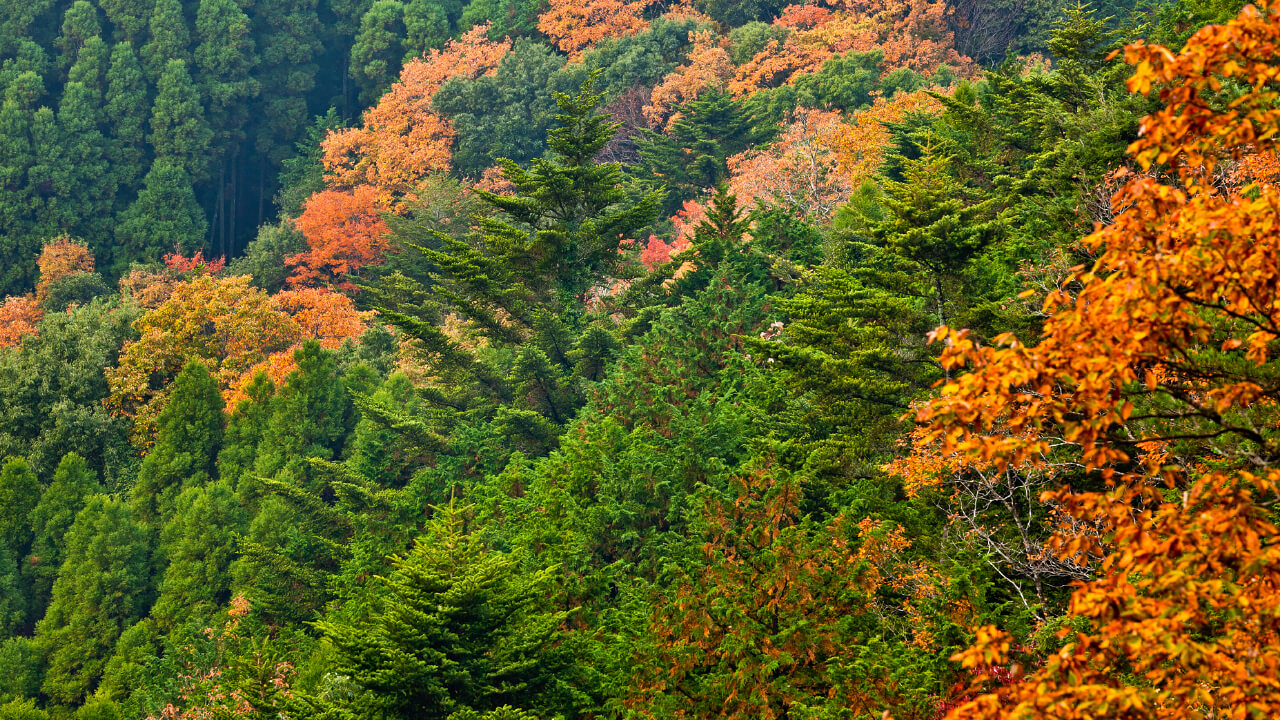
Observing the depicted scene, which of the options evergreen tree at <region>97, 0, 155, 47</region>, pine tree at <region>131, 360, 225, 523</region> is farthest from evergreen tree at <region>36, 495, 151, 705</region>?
evergreen tree at <region>97, 0, 155, 47</region>

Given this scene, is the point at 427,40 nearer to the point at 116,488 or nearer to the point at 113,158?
the point at 113,158

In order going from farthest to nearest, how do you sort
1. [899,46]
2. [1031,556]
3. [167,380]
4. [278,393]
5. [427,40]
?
[427,40] < [899,46] < [167,380] < [278,393] < [1031,556]

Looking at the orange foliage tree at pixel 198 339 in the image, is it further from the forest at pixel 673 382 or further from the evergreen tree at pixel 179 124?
the evergreen tree at pixel 179 124

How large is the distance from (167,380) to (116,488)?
4641 millimetres

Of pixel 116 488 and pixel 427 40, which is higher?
pixel 427 40

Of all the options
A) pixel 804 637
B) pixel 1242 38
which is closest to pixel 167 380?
pixel 804 637

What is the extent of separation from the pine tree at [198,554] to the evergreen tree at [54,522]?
268 cm

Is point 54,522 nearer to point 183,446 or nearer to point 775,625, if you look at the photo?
point 183,446

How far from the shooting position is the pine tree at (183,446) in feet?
79.7

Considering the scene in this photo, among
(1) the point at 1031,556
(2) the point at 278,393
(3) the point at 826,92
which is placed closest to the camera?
(1) the point at 1031,556

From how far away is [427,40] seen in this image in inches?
2087

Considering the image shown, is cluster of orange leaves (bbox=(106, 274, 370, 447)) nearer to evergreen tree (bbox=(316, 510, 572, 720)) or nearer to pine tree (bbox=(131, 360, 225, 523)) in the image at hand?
pine tree (bbox=(131, 360, 225, 523))

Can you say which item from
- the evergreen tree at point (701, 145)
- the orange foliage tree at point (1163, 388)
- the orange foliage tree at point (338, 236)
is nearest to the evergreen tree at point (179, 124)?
the orange foliage tree at point (338, 236)

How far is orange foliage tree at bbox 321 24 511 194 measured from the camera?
1779 inches
